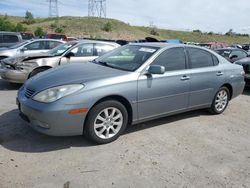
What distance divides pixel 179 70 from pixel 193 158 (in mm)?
1735

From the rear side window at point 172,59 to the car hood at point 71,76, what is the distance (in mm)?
779

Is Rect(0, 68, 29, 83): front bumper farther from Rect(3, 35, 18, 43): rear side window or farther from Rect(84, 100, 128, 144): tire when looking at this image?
Rect(3, 35, 18, 43): rear side window

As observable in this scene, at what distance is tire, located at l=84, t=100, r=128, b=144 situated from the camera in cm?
379

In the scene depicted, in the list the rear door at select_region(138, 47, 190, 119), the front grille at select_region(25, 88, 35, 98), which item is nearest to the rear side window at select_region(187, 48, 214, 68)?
the rear door at select_region(138, 47, 190, 119)

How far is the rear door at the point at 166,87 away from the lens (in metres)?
4.27

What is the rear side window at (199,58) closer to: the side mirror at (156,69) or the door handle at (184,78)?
the door handle at (184,78)

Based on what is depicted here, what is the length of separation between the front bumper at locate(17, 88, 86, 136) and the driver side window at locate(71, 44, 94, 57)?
434cm

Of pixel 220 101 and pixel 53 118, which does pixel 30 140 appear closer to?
pixel 53 118

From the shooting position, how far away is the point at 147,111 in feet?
14.3

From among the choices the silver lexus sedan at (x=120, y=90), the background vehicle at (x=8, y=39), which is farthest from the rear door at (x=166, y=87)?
the background vehicle at (x=8, y=39)

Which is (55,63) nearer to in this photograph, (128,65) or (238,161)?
(128,65)

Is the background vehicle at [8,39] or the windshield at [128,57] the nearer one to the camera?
the windshield at [128,57]

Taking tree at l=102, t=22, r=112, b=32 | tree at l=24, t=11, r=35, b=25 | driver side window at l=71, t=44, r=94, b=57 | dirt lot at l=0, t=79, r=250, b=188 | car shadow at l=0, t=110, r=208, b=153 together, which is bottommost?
dirt lot at l=0, t=79, r=250, b=188

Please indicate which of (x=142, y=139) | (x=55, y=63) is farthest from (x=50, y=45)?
(x=142, y=139)
